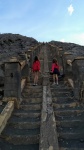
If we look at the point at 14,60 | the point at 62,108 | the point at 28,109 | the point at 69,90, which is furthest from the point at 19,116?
the point at 69,90

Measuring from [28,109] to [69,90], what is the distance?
297cm

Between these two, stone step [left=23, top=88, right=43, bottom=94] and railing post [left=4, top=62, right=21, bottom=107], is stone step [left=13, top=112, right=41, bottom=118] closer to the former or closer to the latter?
railing post [left=4, top=62, right=21, bottom=107]

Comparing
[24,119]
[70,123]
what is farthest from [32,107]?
[70,123]

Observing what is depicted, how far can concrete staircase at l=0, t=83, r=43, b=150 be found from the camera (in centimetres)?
756

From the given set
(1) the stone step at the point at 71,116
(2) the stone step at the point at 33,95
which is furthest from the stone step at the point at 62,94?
(1) the stone step at the point at 71,116

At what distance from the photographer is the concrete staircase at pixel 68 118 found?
301 inches

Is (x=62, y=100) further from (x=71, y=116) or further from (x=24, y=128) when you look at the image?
(x=24, y=128)

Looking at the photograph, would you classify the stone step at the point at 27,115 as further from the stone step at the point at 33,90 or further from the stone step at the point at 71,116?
the stone step at the point at 33,90

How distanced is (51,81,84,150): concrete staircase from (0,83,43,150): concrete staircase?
679 millimetres

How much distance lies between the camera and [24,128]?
8648mm

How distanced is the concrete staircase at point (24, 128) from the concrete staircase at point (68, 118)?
26.7 inches

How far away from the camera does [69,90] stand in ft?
41.5

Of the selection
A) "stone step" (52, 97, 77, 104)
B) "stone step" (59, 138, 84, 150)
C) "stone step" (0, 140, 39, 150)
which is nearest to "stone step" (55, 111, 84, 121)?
"stone step" (52, 97, 77, 104)

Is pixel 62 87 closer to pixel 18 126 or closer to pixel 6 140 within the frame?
pixel 18 126
